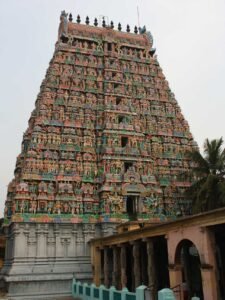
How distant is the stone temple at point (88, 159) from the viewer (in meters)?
25.2

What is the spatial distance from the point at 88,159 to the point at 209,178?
31.9ft

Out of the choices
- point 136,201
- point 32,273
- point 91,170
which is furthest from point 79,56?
point 32,273

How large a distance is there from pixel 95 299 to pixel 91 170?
38.1 ft

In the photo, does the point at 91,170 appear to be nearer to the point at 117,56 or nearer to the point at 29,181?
the point at 29,181

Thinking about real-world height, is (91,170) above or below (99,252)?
above

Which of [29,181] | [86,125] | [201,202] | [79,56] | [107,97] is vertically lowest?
[201,202]

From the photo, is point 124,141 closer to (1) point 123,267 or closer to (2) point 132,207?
(2) point 132,207

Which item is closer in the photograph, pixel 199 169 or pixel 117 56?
pixel 199 169

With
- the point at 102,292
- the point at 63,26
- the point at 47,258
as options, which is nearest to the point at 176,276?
the point at 102,292

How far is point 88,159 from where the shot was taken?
94.4ft

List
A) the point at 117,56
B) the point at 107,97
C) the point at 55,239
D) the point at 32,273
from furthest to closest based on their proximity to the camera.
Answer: the point at 117,56
the point at 107,97
the point at 55,239
the point at 32,273

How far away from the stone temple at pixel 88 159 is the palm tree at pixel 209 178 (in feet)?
6.95

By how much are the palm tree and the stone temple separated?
212 centimetres

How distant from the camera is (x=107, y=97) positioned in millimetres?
32000
